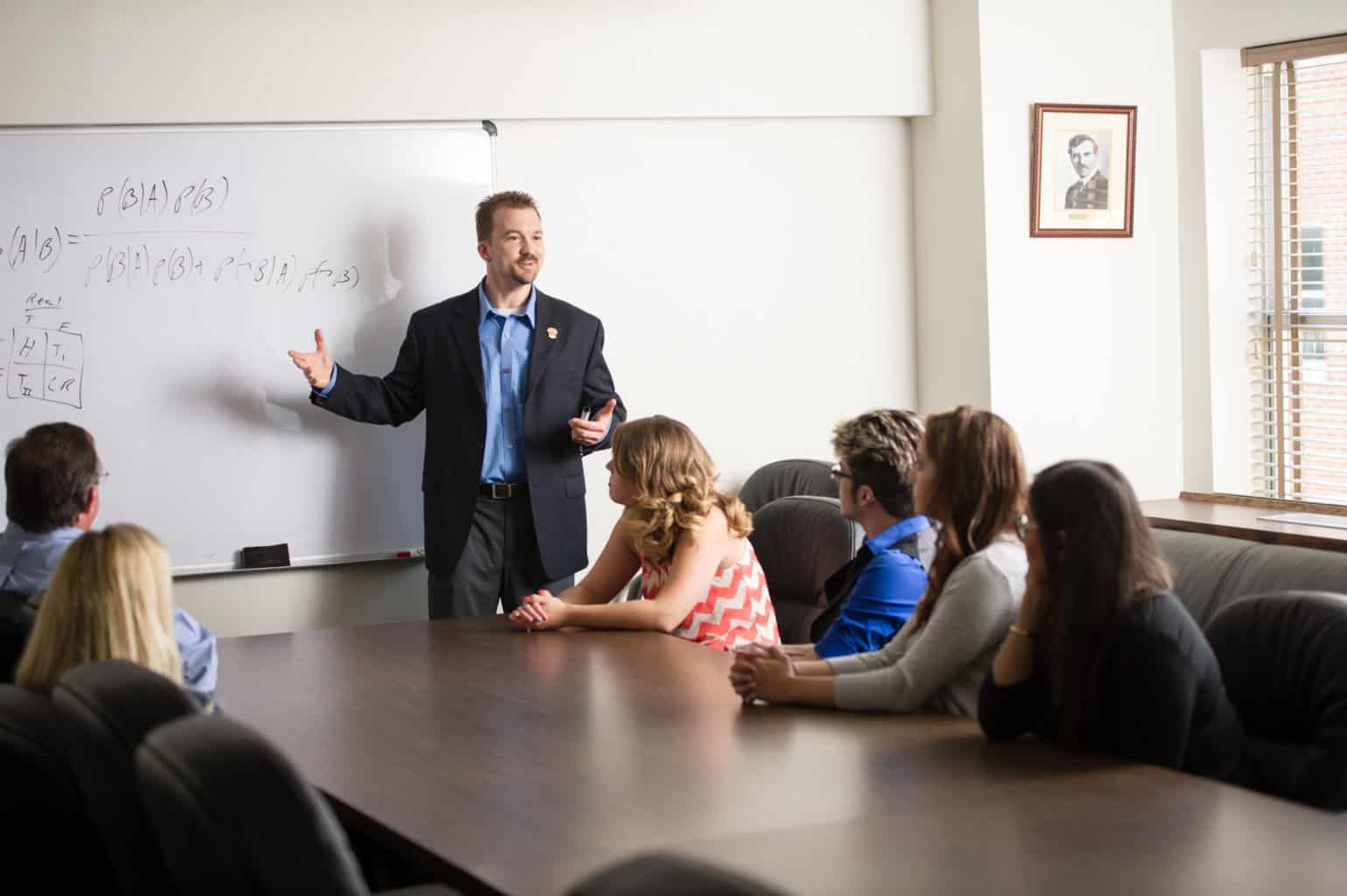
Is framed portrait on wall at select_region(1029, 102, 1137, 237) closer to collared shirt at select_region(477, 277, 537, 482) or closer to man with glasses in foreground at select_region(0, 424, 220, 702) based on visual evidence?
collared shirt at select_region(477, 277, 537, 482)

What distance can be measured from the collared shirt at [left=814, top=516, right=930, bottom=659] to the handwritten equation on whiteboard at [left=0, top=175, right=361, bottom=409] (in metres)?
2.36

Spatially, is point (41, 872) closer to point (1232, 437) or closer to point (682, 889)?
point (682, 889)

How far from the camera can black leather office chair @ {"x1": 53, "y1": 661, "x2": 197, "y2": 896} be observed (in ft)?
5.16

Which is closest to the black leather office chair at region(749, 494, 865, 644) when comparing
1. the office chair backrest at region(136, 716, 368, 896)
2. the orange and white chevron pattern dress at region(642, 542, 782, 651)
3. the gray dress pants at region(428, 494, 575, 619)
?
the orange and white chevron pattern dress at region(642, 542, 782, 651)

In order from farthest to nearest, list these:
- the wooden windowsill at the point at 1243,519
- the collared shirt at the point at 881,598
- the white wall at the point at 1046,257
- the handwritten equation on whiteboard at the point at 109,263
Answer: the white wall at the point at 1046,257, the handwritten equation on whiteboard at the point at 109,263, the wooden windowsill at the point at 1243,519, the collared shirt at the point at 881,598

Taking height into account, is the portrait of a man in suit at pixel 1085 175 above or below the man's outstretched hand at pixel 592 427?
above

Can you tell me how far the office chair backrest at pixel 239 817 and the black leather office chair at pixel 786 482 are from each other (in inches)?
132

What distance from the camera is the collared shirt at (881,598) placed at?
281 cm

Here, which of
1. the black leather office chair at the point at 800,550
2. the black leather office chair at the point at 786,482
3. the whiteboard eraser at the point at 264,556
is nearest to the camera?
the black leather office chair at the point at 800,550

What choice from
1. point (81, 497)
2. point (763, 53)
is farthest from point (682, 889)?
point (763, 53)

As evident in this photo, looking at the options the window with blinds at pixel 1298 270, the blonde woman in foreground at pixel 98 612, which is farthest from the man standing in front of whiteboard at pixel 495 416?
the window with blinds at pixel 1298 270

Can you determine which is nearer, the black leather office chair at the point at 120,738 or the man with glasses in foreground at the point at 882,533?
the black leather office chair at the point at 120,738

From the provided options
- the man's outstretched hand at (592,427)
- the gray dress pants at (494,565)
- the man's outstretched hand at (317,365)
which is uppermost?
the man's outstretched hand at (317,365)

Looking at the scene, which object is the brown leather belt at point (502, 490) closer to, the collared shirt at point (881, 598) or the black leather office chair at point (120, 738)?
the collared shirt at point (881, 598)
